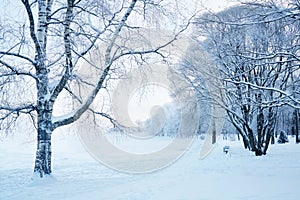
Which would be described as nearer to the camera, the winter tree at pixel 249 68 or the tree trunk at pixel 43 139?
the tree trunk at pixel 43 139

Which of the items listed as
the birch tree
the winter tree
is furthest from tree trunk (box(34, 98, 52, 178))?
the winter tree

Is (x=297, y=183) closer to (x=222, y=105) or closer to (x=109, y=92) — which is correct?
(x=109, y=92)

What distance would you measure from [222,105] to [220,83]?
1.19m

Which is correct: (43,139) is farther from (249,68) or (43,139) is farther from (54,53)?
(249,68)

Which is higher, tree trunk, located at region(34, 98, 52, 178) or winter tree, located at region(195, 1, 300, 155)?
winter tree, located at region(195, 1, 300, 155)

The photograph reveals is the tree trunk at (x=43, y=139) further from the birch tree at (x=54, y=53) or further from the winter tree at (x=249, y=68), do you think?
the winter tree at (x=249, y=68)

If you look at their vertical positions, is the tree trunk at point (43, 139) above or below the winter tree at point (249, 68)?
below

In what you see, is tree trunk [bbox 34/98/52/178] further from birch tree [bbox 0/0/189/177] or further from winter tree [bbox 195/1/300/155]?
winter tree [bbox 195/1/300/155]

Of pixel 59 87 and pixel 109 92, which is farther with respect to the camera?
pixel 109 92

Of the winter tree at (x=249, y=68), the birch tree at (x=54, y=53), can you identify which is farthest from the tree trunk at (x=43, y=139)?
the winter tree at (x=249, y=68)

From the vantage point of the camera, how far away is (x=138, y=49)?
399 inches

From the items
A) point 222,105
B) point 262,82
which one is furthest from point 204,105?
point 262,82

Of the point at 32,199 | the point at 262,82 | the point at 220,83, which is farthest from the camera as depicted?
the point at 220,83

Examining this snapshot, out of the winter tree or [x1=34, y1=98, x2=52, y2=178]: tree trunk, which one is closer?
[x1=34, y1=98, x2=52, y2=178]: tree trunk
